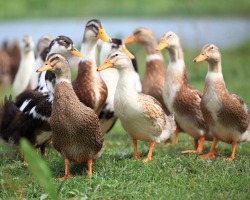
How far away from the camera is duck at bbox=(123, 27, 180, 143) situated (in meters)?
8.84

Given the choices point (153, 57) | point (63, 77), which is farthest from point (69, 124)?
point (153, 57)

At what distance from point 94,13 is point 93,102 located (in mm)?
16341

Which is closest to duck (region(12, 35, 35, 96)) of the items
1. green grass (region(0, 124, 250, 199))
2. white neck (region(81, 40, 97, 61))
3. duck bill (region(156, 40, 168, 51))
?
white neck (region(81, 40, 97, 61))

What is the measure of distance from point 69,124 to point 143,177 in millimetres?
843

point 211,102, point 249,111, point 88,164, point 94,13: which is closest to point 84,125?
point 88,164

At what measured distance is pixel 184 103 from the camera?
794 centimetres

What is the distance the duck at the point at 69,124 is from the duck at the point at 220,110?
1.35m

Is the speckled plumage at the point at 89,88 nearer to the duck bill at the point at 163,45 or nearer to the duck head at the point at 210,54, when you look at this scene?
the duck bill at the point at 163,45

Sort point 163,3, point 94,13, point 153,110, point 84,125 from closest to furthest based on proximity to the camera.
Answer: point 84,125, point 153,110, point 94,13, point 163,3

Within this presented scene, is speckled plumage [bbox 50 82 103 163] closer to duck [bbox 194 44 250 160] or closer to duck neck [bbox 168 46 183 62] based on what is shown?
duck [bbox 194 44 250 160]

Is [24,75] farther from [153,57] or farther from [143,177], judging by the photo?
[143,177]

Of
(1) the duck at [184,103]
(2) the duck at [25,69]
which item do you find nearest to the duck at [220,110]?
(1) the duck at [184,103]

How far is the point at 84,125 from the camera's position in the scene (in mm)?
6520

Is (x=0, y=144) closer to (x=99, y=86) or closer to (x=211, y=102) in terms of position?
(x=99, y=86)
